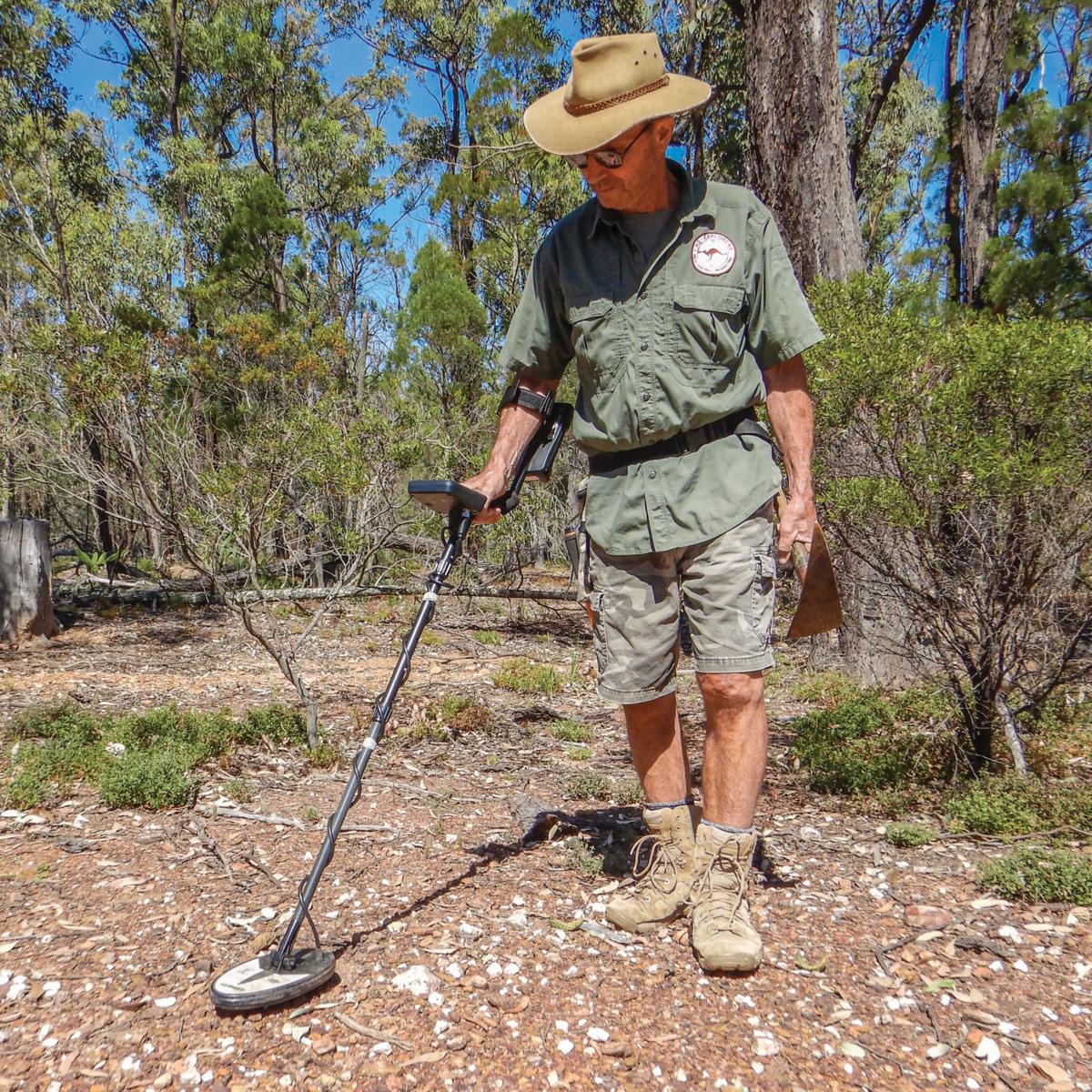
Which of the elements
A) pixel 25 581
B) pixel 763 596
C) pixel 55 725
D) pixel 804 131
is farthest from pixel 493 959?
pixel 25 581

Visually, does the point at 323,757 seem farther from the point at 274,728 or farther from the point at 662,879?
the point at 662,879

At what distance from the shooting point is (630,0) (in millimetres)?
15344

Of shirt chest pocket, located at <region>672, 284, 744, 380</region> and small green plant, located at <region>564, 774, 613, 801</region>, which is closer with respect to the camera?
shirt chest pocket, located at <region>672, 284, 744, 380</region>

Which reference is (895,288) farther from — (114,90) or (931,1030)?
(114,90)

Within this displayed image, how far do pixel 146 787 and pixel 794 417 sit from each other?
288cm

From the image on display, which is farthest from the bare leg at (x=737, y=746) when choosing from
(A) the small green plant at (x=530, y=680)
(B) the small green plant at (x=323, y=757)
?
(A) the small green plant at (x=530, y=680)

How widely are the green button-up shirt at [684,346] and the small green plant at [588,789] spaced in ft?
5.07

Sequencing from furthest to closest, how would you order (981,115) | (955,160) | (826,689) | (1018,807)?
(955,160) < (981,115) < (826,689) < (1018,807)

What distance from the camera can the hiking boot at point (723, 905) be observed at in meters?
2.17

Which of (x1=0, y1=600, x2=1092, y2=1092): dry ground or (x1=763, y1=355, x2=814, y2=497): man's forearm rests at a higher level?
(x1=763, y1=355, x2=814, y2=497): man's forearm

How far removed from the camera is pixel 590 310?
2.46 metres

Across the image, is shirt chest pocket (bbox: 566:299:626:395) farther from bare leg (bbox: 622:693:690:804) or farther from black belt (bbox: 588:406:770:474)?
bare leg (bbox: 622:693:690:804)

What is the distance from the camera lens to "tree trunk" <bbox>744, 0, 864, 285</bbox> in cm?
510

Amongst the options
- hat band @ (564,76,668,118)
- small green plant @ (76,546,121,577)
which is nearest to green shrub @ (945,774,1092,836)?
hat band @ (564,76,668,118)
